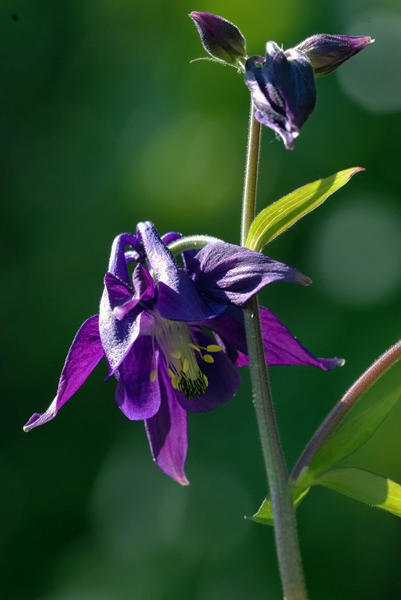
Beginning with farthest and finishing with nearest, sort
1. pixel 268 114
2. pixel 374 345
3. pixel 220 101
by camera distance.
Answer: pixel 220 101
pixel 374 345
pixel 268 114

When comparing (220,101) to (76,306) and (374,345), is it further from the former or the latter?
(374,345)

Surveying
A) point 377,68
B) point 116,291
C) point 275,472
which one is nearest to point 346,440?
point 275,472

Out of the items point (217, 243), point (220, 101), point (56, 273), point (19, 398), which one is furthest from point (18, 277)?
point (217, 243)

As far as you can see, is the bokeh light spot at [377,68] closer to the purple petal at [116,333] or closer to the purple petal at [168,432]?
the purple petal at [168,432]

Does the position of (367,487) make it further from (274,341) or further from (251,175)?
(251,175)

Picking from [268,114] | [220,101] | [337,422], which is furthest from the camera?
[220,101]

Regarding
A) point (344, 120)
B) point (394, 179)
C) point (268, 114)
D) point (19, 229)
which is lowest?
point (394, 179)

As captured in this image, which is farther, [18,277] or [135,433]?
[18,277]

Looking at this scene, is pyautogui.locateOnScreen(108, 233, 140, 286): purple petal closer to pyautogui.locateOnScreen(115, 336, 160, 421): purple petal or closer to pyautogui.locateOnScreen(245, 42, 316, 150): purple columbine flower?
pyautogui.locateOnScreen(115, 336, 160, 421): purple petal
